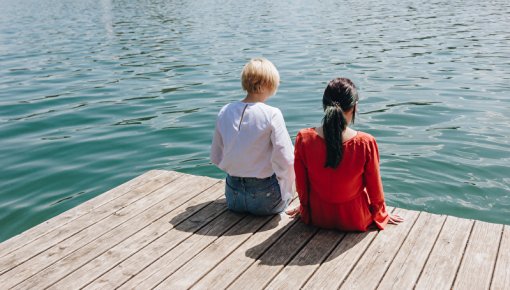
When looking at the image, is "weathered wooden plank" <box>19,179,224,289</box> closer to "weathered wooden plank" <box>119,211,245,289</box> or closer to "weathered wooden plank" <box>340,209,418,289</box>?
"weathered wooden plank" <box>119,211,245,289</box>

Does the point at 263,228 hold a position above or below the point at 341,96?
below

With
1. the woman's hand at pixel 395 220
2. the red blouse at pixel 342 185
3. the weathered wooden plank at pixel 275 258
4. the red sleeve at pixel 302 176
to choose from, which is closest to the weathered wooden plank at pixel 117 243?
the weathered wooden plank at pixel 275 258

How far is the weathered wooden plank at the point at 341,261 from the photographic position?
388 cm

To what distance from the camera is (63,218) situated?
208 inches

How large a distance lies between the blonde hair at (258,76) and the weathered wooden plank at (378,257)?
1641 millimetres

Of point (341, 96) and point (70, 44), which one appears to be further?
point (70, 44)

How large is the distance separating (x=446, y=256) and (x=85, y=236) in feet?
10.4

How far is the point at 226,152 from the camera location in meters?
4.79

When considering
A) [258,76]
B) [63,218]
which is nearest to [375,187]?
[258,76]

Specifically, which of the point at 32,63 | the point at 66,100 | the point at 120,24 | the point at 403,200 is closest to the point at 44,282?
the point at 403,200

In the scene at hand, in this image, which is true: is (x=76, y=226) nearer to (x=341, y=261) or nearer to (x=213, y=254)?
(x=213, y=254)

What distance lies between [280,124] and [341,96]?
2.36 ft

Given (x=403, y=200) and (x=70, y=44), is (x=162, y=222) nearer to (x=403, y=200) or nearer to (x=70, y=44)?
(x=403, y=200)

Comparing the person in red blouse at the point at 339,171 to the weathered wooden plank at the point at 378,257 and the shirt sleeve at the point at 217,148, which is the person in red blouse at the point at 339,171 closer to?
the weathered wooden plank at the point at 378,257
